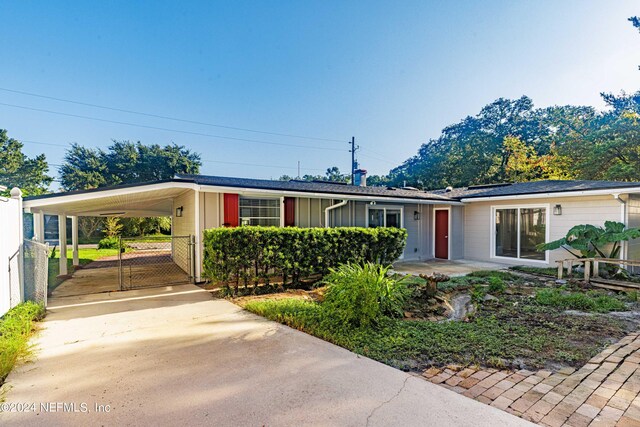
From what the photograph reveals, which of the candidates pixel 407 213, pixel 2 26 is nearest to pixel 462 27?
pixel 407 213

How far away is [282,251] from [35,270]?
453 centimetres

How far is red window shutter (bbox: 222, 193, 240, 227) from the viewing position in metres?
8.23

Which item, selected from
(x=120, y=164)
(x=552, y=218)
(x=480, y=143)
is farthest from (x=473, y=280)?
(x=120, y=164)

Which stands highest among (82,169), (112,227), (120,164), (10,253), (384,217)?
(120,164)

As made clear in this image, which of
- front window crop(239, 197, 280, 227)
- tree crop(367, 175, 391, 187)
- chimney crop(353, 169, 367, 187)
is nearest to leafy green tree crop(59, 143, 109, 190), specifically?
chimney crop(353, 169, 367, 187)

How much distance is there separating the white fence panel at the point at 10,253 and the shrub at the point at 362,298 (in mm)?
4639

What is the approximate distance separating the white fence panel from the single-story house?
798 mm

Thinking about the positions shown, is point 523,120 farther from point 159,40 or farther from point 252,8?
point 159,40

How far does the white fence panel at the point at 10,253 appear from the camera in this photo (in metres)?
4.32

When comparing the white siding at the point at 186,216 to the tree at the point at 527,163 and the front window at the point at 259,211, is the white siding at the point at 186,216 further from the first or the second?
the tree at the point at 527,163

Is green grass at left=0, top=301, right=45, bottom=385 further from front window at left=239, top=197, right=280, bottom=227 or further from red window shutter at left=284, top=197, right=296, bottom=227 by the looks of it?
red window shutter at left=284, top=197, right=296, bottom=227

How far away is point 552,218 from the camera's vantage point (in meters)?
10.1

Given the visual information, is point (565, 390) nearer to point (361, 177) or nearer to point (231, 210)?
point (231, 210)

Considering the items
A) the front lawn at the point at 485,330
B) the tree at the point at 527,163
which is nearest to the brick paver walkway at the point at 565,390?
the front lawn at the point at 485,330
